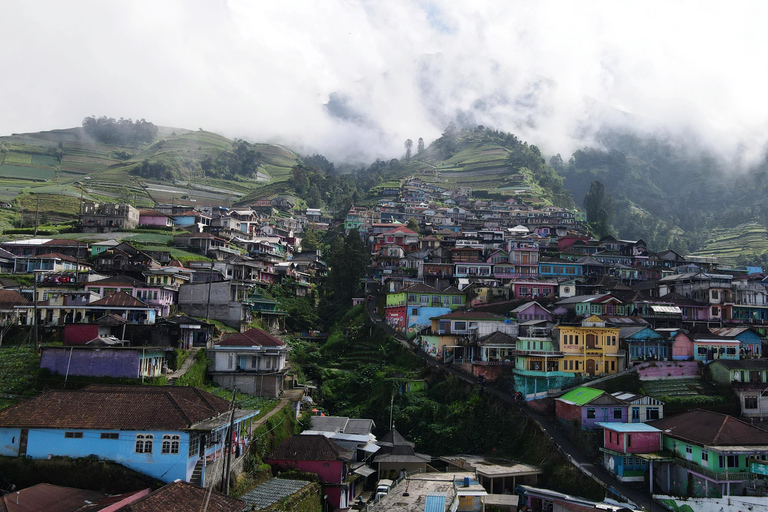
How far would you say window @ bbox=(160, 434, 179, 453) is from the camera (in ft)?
79.8

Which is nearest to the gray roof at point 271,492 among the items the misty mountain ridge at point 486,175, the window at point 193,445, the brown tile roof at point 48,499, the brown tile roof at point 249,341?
the window at point 193,445

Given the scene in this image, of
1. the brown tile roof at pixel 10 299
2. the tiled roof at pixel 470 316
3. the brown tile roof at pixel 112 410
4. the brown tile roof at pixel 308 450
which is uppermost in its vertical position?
the brown tile roof at pixel 10 299

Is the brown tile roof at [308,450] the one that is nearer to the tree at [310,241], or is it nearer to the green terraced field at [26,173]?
the tree at [310,241]

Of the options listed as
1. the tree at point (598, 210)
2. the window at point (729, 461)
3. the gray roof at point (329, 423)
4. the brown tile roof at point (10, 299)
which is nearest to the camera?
the window at point (729, 461)

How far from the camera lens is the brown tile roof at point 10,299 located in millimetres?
37094

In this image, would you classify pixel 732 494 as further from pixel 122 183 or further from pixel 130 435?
pixel 122 183

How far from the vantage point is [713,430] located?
31.6 metres

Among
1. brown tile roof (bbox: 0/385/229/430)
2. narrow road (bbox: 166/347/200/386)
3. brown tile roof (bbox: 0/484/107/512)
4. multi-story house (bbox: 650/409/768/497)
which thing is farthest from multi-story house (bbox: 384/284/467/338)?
brown tile roof (bbox: 0/484/107/512)

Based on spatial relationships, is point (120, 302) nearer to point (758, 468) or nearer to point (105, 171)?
point (758, 468)

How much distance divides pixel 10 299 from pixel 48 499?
2072 centimetres

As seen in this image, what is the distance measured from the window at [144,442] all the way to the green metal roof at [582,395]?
23.6 meters

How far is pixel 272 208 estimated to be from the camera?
102 metres

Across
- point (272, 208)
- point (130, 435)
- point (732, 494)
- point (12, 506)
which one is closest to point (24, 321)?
point (130, 435)

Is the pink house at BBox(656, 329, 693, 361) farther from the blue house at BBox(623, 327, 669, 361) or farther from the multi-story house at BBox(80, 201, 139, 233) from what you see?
the multi-story house at BBox(80, 201, 139, 233)
